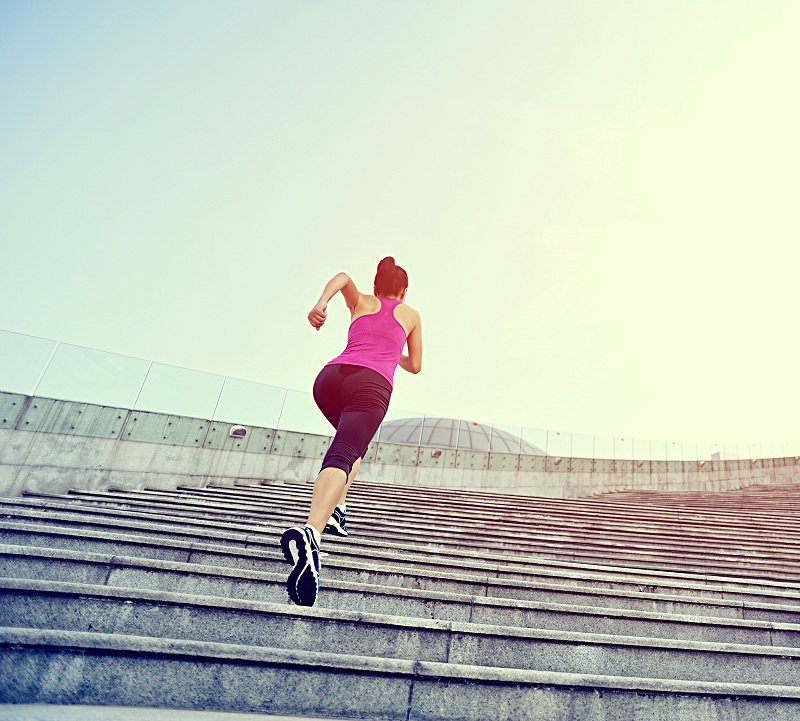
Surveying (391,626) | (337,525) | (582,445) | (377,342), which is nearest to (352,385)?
(377,342)

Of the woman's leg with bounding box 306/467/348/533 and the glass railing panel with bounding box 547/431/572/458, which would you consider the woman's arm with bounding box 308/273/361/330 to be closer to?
the woman's leg with bounding box 306/467/348/533

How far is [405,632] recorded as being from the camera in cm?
252

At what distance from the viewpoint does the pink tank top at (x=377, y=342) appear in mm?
2725

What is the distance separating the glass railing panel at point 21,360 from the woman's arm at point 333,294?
25.0ft

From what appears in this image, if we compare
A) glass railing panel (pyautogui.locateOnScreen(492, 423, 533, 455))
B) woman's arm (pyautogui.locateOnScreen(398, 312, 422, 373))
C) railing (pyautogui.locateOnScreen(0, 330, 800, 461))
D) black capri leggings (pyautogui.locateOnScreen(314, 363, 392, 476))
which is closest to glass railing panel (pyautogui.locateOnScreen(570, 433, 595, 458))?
railing (pyautogui.locateOnScreen(0, 330, 800, 461))

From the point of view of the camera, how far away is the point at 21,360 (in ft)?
26.8

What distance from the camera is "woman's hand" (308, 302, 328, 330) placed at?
265 centimetres

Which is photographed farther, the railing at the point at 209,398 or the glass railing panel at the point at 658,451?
the glass railing panel at the point at 658,451

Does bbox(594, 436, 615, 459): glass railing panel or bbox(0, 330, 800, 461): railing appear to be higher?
bbox(594, 436, 615, 459): glass railing panel

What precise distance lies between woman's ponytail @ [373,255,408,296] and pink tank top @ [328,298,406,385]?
0.56 ft

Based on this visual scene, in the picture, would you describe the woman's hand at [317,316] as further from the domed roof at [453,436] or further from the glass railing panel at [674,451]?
the glass railing panel at [674,451]

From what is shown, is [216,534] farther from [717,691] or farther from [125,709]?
[717,691]

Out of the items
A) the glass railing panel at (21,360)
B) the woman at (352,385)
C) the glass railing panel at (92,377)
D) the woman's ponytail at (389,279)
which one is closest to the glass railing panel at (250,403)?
the glass railing panel at (92,377)

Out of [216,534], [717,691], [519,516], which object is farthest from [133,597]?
[519,516]
